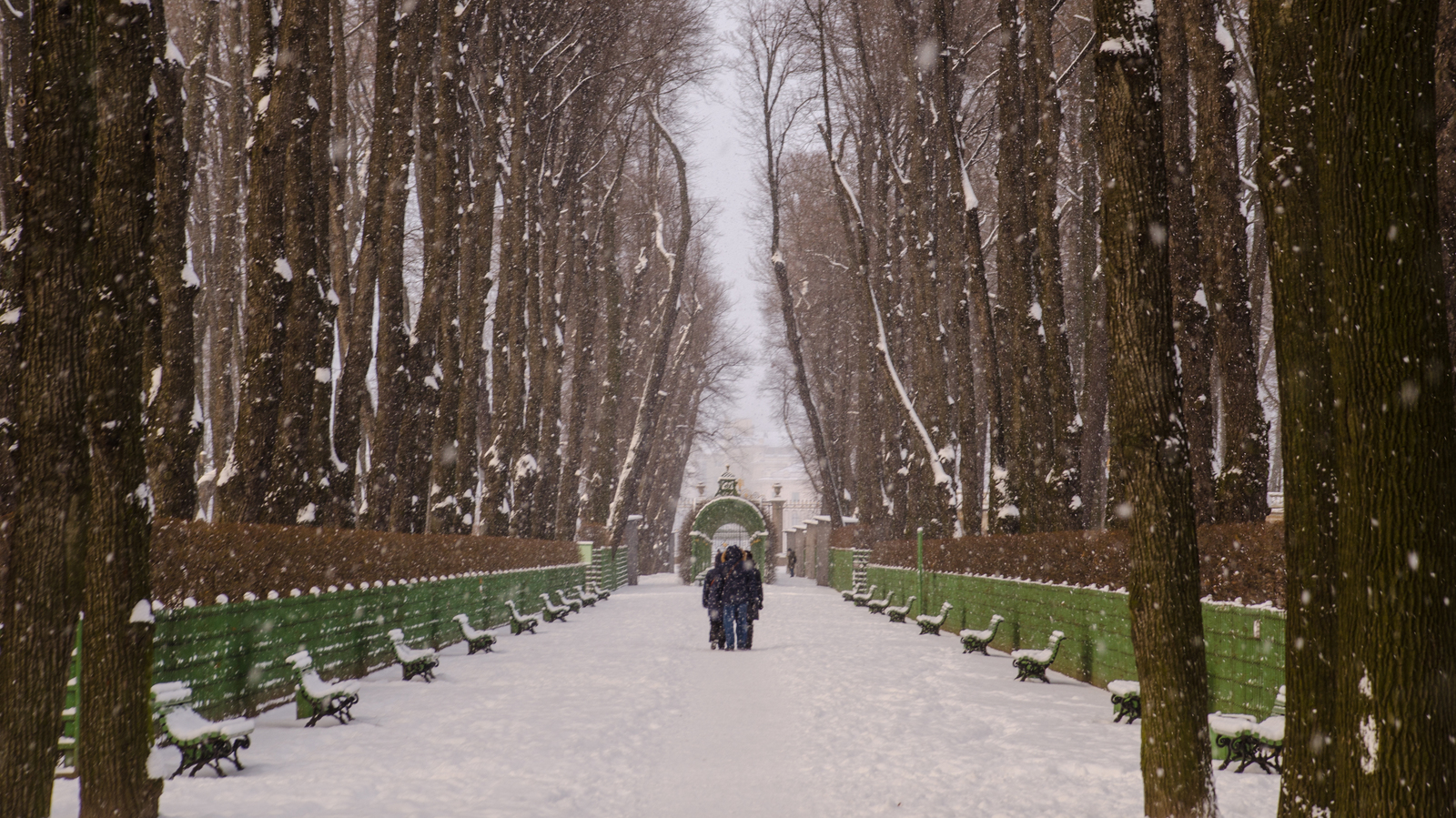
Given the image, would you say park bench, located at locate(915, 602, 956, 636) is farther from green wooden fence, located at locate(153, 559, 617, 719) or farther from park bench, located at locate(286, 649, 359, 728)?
park bench, located at locate(286, 649, 359, 728)

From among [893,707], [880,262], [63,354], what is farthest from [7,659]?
[880,262]

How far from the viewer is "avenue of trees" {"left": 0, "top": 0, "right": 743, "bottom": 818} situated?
18.7ft

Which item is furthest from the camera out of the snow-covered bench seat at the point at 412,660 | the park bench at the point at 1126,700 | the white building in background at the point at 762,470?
the white building in background at the point at 762,470

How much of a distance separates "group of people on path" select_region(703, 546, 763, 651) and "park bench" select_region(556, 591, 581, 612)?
28.3 ft

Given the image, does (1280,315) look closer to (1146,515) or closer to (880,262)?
(1146,515)

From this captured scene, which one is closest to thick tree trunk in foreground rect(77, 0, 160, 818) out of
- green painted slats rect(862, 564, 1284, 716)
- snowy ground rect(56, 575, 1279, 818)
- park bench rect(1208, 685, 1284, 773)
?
snowy ground rect(56, 575, 1279, 818)

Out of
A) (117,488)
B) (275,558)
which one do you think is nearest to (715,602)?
(275,558)

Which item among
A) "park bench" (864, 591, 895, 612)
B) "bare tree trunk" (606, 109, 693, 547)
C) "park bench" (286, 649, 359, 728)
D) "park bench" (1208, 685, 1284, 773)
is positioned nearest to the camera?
"park bench" (1208, 685, 1284, 773)

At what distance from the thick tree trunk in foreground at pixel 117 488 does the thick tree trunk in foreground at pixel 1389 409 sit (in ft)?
18.2

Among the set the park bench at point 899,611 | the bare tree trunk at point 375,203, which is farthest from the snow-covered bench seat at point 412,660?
the park bench at point 899,611

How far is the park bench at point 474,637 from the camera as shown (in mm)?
17500

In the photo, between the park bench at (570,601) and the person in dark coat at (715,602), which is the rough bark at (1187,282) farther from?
the park bench at (570,601)

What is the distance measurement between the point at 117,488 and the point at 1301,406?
18.7ft

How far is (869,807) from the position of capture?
710cm
